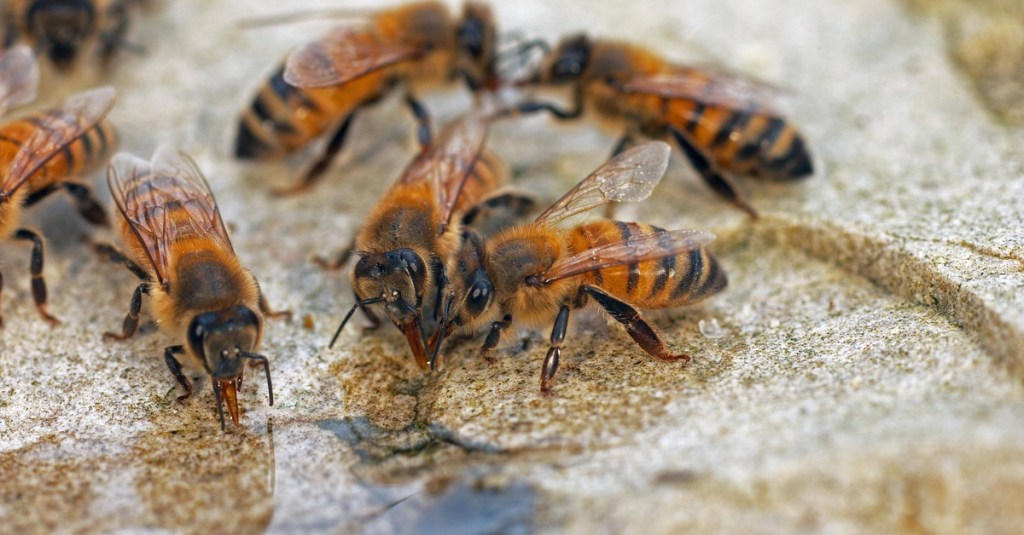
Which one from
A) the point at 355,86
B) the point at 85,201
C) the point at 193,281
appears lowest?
the point at 85,201

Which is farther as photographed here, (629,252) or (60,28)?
(60,28)

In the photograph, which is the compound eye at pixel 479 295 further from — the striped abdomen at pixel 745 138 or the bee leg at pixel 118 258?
the striped abdomen at pixel 745 138

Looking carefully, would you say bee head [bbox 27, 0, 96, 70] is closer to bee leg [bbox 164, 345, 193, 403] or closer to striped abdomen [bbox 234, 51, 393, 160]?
striped abdomen [bbox 234, 51, 393, 160]

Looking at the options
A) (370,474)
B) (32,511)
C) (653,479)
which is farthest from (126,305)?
(653,479)

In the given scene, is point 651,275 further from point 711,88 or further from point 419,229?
point 711,88

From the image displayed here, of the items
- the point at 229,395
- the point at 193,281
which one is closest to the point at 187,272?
the point at 193,281

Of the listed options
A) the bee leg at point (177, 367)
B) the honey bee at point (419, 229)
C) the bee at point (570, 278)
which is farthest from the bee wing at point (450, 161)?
the bee leg at point (177, 367)

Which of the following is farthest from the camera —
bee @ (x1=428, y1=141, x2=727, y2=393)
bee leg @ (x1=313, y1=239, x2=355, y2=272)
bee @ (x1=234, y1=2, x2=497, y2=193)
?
bee @ (x1=234, y1=2, x2=497, y2=193)

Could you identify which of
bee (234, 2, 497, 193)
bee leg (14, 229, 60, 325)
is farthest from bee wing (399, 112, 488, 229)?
bee leg (14, 229, 60, 325)
